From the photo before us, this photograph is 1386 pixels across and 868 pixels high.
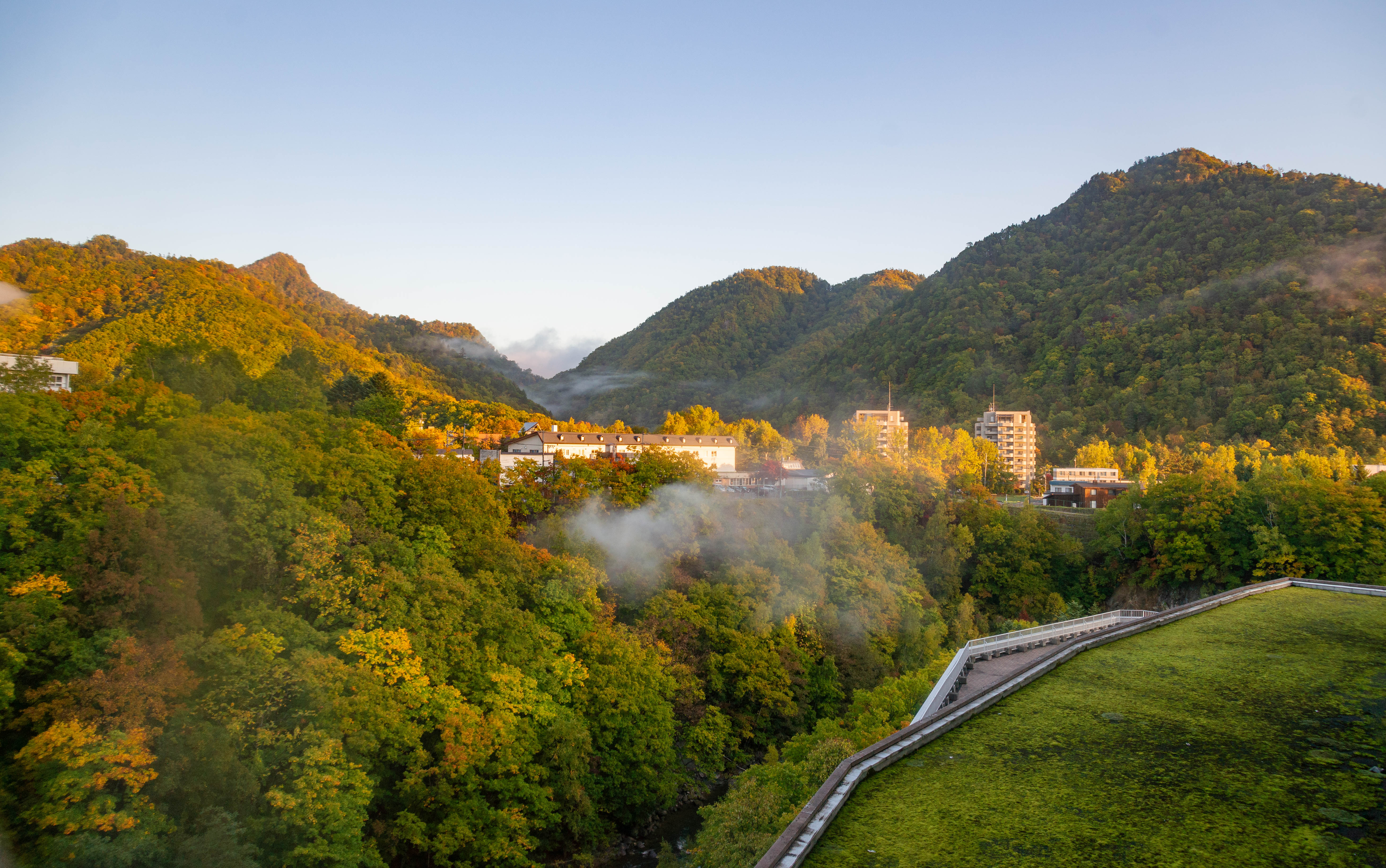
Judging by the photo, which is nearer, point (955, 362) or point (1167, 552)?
point (1167, 552)

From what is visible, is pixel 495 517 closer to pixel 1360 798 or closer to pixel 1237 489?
pixel 1360 798

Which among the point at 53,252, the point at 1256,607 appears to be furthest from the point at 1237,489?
the point at 53,252

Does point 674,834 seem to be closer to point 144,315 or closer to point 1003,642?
point 1003,642

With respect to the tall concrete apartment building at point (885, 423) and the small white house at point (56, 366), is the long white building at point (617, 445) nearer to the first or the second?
the tall concrete apartment building at point (885, 423)

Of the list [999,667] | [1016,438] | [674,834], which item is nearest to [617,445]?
[674,834]

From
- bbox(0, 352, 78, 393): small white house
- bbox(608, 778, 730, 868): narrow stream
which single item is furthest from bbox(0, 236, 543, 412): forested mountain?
bbox(608, 778, 730, 868): narrow stream

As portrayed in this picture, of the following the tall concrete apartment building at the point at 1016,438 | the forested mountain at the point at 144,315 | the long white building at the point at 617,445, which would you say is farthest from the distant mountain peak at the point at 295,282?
the tall concrete apartment building at the point at 1016,438

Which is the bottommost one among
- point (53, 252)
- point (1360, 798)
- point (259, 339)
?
point (1360, 798)
